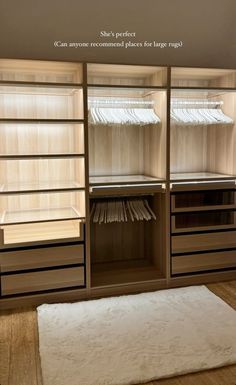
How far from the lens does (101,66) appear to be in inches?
125

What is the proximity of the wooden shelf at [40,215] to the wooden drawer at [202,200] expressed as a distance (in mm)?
906

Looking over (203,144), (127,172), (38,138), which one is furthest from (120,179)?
(203,144)

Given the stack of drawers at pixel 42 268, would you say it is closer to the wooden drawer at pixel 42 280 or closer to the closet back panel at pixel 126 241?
the wooden drawer at pixel 42 280

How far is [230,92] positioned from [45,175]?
1935mm

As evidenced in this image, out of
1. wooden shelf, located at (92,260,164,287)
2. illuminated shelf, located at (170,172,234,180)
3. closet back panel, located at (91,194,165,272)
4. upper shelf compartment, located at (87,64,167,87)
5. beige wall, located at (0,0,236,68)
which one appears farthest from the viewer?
closet back panel, located at (91,194,165,272)

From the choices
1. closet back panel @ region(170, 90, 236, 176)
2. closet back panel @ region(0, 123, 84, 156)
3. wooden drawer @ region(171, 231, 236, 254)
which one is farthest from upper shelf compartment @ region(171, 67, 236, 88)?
wooden drawer @ region(171, 231, 236, 254)

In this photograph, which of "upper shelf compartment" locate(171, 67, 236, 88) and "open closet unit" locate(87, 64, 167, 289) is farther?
"upper shelf compartment" locate(171, 67, 236, 88)

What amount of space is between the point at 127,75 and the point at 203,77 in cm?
79

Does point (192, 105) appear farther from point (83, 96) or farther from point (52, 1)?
point (52, 1)

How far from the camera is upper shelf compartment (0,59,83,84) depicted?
302 cm

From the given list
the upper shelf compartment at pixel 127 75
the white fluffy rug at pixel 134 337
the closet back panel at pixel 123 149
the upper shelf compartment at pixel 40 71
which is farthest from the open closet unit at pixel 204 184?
the upper shelf compartment at pixel 40 71

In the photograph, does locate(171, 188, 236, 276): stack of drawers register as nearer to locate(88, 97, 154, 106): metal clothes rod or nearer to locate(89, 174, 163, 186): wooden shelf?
locate(89, 174, 163, 186): wooden shelf

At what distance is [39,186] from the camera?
10.6ft

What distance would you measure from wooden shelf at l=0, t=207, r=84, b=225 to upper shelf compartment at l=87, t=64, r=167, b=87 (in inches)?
48.4
